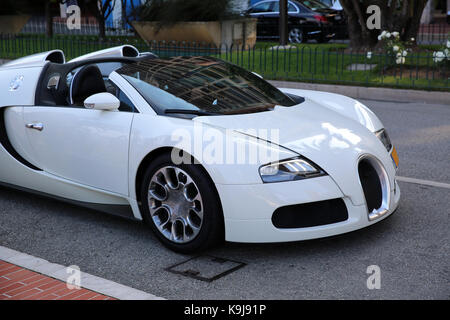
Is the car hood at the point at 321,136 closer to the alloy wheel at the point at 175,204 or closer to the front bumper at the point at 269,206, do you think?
the front bumper at the point at 269,206

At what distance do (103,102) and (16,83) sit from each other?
1.26 meters

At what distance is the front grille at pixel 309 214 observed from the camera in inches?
169

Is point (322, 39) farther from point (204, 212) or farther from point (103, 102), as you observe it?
point (204, 212)

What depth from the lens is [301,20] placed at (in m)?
21.9

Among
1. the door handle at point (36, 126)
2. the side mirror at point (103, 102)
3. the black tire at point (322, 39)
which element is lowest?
the door handle at point (36, 126)

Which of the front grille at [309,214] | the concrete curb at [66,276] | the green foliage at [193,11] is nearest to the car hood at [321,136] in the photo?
the front grille at [309,214]

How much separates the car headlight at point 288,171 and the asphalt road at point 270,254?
0.59m

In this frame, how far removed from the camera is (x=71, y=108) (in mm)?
5277

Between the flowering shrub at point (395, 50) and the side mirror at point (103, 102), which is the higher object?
the flowering shrub at point (395, 50)

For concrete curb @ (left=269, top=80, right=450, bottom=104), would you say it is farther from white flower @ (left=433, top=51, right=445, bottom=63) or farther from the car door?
the car door

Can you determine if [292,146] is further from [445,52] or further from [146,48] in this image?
[146,48]
